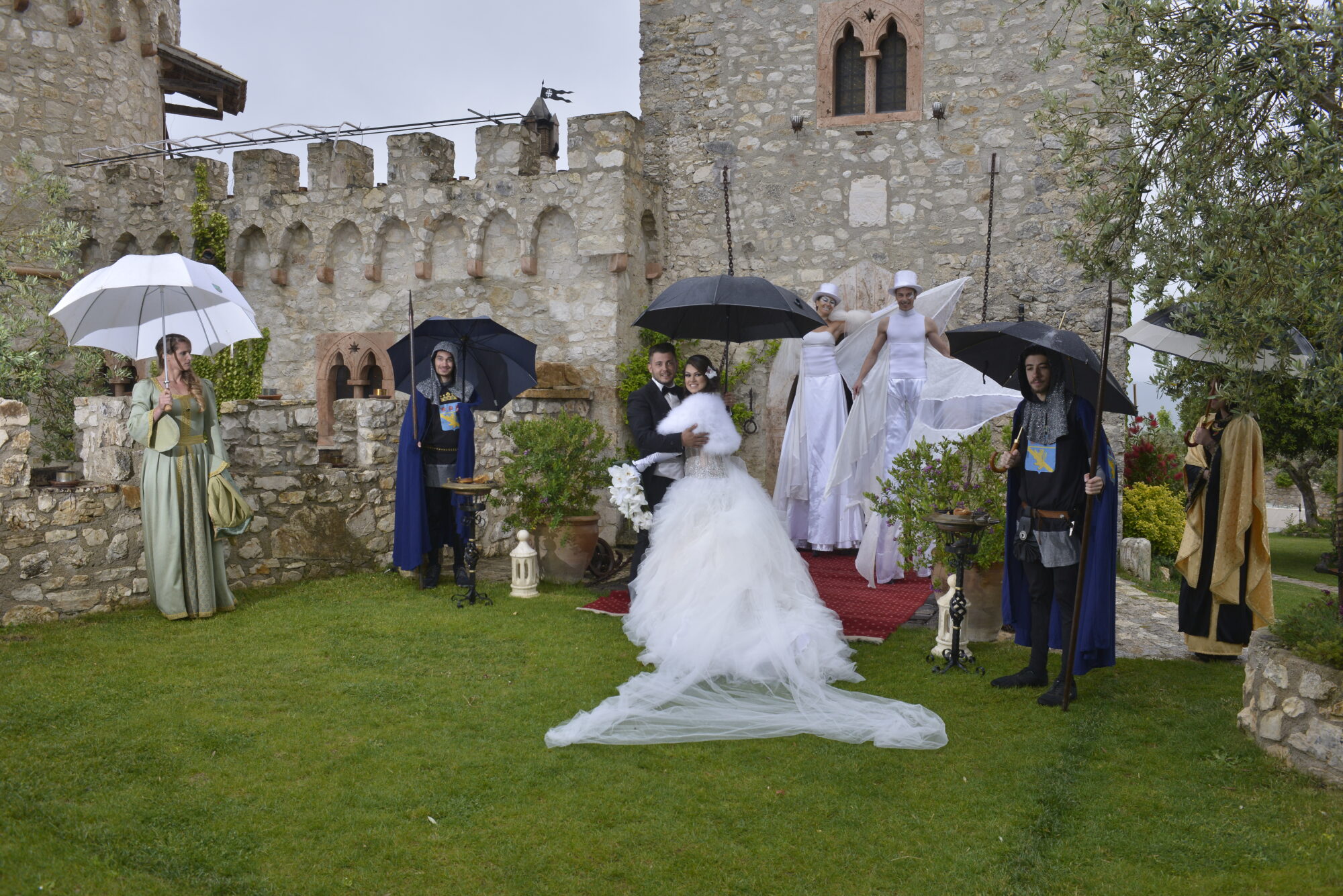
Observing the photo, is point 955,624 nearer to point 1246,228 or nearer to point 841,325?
point 1246,228

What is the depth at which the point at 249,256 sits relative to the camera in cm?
1154

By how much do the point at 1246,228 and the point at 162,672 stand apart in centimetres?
599

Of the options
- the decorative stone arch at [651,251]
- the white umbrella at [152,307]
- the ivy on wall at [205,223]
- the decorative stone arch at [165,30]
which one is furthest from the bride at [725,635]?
the decorative stone arch at [165,30]

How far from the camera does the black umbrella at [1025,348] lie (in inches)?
195

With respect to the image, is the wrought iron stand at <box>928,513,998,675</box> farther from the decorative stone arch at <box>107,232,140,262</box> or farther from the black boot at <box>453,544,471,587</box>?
the decorative stone arch at <box>107,232,140,262</box>

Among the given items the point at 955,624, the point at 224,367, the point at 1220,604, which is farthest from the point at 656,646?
the point at 224,367

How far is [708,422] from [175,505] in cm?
372

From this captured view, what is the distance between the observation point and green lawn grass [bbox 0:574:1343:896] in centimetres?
336

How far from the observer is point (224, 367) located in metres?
11.6

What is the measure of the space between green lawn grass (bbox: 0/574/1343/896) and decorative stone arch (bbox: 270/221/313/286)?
6.35m

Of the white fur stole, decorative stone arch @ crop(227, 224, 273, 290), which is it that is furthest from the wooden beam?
the white fur stole

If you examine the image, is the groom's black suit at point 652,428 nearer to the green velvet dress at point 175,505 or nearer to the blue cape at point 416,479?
the blue cape at point 416,479

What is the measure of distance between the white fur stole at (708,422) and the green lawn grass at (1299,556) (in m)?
9.33

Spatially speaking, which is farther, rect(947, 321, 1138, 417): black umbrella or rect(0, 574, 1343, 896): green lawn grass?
rect(947, 321, 1138, 417): black umbrella
